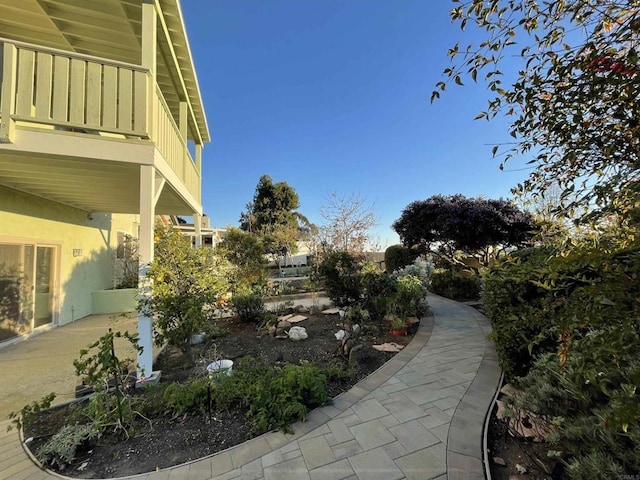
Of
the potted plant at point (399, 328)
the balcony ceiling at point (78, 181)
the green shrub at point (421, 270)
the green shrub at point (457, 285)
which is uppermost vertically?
the balcony ceiling at point (78, 181)

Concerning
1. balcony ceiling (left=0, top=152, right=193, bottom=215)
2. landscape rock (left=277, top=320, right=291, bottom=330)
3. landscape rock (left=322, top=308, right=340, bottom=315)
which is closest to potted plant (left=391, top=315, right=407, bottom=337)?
landscape rock (left=322, top=308, right=340, bottom=315)

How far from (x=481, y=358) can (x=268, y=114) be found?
10177 mm

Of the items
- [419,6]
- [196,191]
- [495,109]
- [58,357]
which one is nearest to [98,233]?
[196,191]

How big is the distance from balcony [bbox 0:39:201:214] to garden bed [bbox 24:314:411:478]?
3.06m

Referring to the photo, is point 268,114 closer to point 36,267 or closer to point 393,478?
point 36,267

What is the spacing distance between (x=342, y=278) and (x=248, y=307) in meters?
2.54

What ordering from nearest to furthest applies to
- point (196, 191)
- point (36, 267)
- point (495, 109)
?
point (495, 109)
point (36, 267)
point (196, 191)

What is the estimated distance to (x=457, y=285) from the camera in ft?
31.6

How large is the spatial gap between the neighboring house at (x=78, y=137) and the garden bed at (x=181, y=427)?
99 centimetres

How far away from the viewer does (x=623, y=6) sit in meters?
1.26

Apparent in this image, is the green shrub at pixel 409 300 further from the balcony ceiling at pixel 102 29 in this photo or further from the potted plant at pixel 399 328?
the balcony ceiling at pixel 102 29

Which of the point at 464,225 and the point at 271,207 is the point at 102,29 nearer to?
the point at 464,225

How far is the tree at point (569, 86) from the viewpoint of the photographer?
1.19 metres

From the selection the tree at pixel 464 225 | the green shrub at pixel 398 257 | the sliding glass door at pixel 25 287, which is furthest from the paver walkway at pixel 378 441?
the green shrub at pixel 398 257
